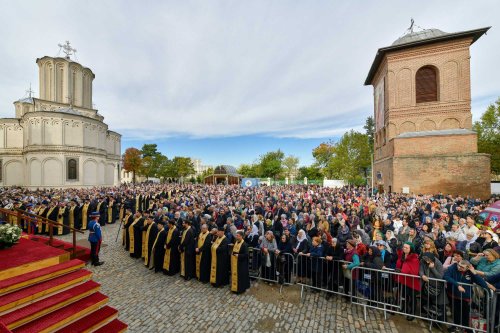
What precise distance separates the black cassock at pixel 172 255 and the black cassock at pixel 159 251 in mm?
211

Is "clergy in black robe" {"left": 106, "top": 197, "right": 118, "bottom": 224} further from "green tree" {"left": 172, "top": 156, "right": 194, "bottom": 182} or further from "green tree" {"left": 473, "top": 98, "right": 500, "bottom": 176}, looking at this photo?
"green tree" {"left": 172, "top": 156, "right": 194, "bottom": 182}

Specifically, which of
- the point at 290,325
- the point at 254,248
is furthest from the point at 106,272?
the point at 290,325

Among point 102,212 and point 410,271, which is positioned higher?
point 410,271

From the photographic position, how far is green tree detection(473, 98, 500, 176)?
2499 cm

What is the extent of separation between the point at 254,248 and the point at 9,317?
518 cm

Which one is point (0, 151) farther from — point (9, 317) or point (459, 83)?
point (459, 83)

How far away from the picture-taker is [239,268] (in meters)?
6.08

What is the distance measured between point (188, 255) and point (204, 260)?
63 centimetres

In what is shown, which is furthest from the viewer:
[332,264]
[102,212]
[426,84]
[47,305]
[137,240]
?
[426,84]

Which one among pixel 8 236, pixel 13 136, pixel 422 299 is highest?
pixel 13 136

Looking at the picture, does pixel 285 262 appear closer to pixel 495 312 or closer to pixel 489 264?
pixel 495 312

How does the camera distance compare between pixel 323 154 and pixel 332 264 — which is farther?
pixel 323 154

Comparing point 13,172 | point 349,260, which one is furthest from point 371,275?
point 13,172

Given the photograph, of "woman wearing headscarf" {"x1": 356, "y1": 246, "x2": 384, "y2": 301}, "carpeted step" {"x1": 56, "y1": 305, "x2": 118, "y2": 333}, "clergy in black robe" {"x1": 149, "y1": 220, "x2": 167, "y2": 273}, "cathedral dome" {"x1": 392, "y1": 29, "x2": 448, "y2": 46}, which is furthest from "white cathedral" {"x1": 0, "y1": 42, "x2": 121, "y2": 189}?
"cathedral dome" {"x1": 392, "y1": 29, "x2": 448, "y2": 46}
